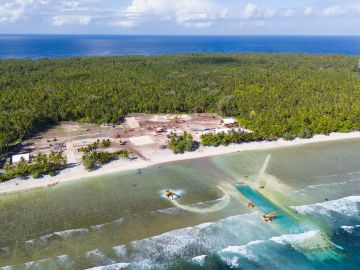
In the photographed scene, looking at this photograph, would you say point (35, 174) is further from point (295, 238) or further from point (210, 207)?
point (295, 238)

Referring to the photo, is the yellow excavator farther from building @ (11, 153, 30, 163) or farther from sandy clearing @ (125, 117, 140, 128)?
sandy clearing @ (125, 117, 140, 128)

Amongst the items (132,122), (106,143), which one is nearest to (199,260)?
(106,143)

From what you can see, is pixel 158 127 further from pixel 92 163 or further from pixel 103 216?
pixel 103 216

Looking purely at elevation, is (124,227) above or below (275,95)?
below

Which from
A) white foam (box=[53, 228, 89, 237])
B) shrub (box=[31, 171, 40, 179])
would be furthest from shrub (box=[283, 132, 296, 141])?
shrub (box=[31, 171, 40, 179])

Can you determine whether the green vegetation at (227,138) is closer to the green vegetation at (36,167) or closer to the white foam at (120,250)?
the green vegetation at (36,167)

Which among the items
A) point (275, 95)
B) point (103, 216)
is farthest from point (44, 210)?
point (275, 95)

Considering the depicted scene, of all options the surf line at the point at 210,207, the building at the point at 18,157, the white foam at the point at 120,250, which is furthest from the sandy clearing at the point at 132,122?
the white foam at the point at 120,250
